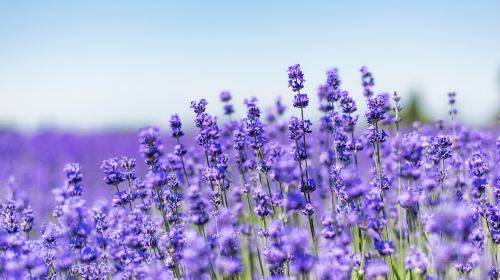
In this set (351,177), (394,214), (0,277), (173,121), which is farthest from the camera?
(394,214)

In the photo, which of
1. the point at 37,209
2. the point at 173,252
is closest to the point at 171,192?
the point at 173,252

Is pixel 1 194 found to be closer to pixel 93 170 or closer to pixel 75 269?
pixel 93 170

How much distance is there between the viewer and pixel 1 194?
11.2 metres

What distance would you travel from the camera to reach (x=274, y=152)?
13.0 ft

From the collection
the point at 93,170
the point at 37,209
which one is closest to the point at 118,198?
the point at 37,209

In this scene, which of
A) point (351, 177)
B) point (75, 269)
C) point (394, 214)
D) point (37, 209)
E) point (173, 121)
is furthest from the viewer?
point (37, 209)

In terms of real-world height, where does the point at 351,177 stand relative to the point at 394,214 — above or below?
above

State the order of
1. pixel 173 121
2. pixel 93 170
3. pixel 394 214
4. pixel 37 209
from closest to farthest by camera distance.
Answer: pixel 173 121
pixel 394 214
pixel 37 209
pixel 93 170

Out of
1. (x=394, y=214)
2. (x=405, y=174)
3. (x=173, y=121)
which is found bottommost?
(x=394, y=214)

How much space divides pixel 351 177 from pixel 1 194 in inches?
377

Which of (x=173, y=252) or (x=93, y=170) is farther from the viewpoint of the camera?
(x=93, y=170)

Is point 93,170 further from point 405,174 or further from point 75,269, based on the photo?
point 405,174

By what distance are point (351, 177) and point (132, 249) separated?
1.40 m

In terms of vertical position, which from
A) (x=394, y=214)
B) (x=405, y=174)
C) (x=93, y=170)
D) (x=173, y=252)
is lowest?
(x=93, y=170)
